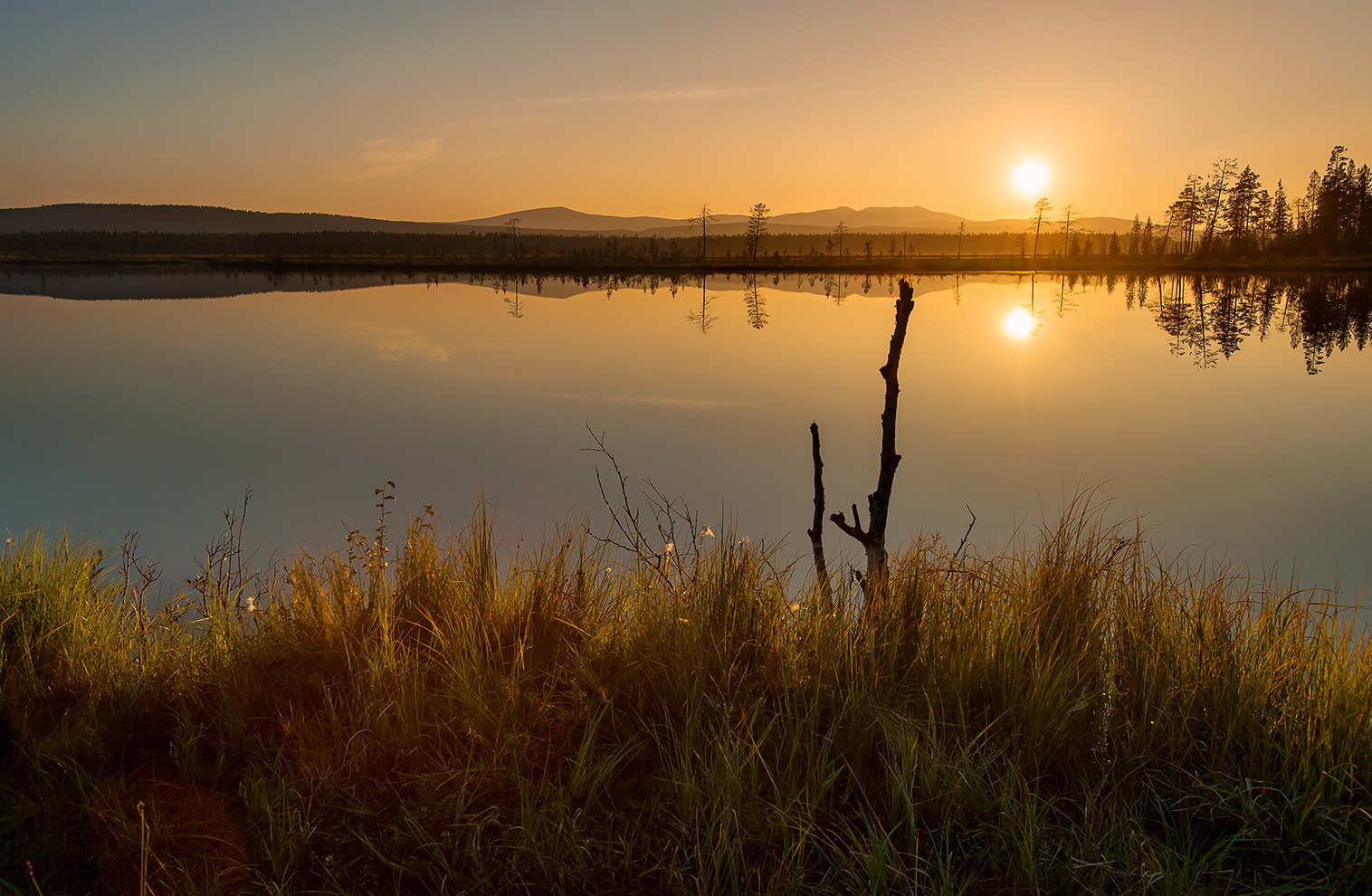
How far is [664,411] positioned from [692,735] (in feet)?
42.3

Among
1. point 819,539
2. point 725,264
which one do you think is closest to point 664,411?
point 819,539

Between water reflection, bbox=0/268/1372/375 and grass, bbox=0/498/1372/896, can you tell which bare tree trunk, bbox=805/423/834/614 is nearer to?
grass, bbox=0/498/1372/896

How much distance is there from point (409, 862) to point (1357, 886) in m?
2.76

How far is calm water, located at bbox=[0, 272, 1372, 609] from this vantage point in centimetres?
997

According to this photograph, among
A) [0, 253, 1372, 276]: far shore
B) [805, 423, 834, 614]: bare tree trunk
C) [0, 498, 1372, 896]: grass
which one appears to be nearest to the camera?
[0, 498, 1372, 896]: grass

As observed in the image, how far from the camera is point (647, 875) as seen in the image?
242 centimetres

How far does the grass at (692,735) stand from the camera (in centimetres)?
243

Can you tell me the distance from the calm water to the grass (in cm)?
94

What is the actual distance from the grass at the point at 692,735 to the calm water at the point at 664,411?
3.07 ft

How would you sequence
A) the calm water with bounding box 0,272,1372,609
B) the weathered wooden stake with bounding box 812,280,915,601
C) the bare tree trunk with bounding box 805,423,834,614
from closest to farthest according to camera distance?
the bare tree trunk with bounding box 805,423,834,614, the weathered wooden stake with bounding box 812,280,915,601, the calm water with bounding box 0,272,1372,609

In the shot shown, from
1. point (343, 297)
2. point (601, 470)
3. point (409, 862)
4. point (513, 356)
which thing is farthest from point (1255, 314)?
point (343, 297)

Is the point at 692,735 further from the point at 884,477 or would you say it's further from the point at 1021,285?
the point at 1021,285

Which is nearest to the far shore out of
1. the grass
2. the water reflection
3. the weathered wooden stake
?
the water reflection

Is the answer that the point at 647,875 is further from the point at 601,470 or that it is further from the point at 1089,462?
the point at 1089,462
